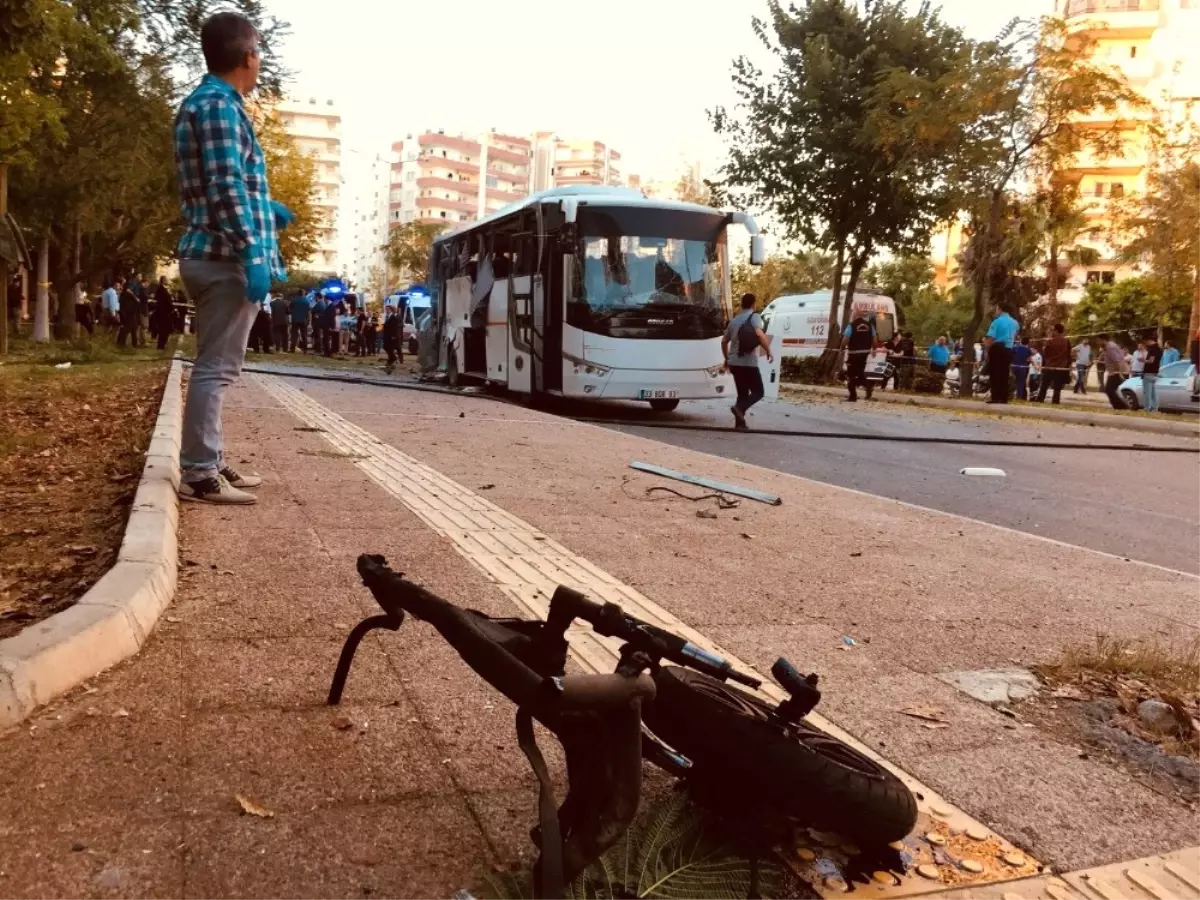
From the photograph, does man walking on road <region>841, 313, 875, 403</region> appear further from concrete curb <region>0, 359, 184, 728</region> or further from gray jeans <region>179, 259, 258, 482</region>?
concrete curb <region>0, 359, 184, 728</region>

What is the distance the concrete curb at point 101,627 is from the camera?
2553 millimetres

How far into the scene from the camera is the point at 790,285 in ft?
235

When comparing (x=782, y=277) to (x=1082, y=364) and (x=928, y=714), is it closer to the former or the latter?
(x=1082, y=364)

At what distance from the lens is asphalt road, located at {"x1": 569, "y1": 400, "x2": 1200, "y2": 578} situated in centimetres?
752

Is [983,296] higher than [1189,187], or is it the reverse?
[1189,187]

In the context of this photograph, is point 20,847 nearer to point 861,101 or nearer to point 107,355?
point 107,355

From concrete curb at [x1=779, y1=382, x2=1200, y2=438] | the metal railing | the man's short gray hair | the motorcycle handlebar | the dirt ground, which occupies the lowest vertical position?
concrete curb at [x1=779, y1=382, x2=1200, y2=438]

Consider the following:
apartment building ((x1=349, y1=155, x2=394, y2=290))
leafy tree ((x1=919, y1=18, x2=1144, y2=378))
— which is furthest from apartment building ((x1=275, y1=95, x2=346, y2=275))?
leafy tree ((x1=919, y1=18, x2=1144, y2=378))

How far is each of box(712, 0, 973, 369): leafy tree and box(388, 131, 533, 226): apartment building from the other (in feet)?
401

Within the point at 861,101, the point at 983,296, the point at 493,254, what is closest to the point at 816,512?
the point at 493,254

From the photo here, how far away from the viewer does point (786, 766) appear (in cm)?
213

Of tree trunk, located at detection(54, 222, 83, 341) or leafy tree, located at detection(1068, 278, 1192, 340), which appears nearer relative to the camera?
tree trunk, located at detection(54, 222, 83, 341)

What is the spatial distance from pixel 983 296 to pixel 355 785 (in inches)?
978

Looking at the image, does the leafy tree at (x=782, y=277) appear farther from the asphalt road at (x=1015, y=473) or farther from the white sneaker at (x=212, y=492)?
the white sneaker at (x=212, y=492)
